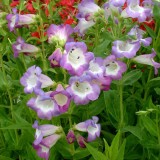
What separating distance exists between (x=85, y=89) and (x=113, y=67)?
200 mm

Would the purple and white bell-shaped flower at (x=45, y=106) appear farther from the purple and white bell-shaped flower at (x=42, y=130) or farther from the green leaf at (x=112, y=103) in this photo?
the green leaf at (x=112, y=103)

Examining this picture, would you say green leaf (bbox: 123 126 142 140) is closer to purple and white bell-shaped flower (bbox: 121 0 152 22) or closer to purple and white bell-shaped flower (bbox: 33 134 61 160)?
purple and white bell-shaped flower (bbox: 33 134 61 160)

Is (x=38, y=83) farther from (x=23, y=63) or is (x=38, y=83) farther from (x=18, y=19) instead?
(x=23, y=63)

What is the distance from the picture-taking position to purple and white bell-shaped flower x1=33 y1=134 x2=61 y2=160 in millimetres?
1701

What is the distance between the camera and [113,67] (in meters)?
1.75

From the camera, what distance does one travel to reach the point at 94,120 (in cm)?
172

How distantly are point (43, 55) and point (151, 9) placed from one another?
51 cm

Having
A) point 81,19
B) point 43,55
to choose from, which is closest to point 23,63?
point 43,55

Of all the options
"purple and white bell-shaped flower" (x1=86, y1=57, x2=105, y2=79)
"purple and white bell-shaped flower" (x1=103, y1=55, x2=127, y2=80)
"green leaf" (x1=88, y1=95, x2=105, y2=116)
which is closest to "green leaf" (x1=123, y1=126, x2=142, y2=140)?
"green leaf" (x1=88, y1=95, x2=105, y2=116)

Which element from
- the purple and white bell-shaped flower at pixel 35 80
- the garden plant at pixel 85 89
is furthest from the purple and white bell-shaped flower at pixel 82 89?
the purple and white bell-shaped flower at pixel 35 80

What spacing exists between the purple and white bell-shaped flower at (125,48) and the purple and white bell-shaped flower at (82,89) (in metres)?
0.18

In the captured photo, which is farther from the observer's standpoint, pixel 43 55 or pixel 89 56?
pixel 43 55

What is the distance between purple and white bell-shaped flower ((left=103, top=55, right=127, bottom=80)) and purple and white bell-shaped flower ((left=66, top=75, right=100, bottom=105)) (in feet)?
0.43

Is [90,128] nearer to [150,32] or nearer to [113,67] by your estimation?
[113,67]
